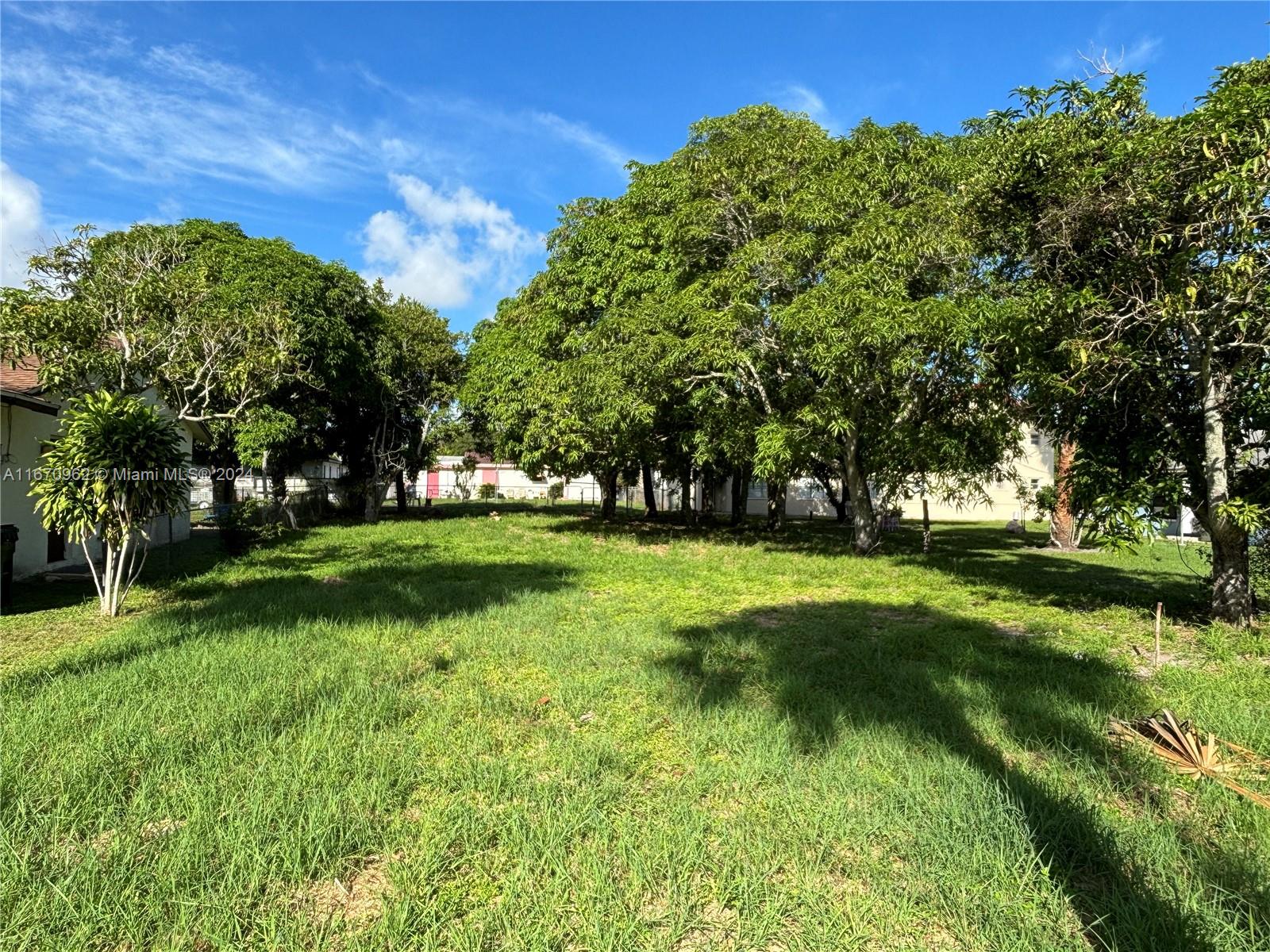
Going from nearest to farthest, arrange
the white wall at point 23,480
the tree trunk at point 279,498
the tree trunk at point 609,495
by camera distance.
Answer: the white wall at point 23,480 → the tree trunk at point 279,498 → the tree trunk at point 609,495

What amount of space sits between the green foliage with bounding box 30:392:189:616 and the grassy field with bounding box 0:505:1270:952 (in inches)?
39.2

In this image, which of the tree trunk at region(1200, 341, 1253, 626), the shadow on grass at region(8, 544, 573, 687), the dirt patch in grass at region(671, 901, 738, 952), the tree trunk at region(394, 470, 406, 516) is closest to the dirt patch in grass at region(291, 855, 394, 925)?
the dirt patch in grass at region(671, 901, 738, 952)

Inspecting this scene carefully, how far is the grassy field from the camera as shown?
2.26 meters

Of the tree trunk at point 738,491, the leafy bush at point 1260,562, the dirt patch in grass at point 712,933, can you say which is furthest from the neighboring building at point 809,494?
the dirt patch in grass at point 712,933

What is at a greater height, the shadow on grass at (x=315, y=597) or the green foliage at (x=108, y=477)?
the green foliage at (x=108, y=477)

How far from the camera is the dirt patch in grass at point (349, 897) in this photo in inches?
90.1

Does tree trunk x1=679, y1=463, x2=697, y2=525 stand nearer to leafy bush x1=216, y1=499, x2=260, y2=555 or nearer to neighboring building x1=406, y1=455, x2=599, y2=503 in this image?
leafy bush x1=216, y1=499, x2=260, y2=555

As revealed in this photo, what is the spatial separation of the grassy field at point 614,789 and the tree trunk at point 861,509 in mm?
6759

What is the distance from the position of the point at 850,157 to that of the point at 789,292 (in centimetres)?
258

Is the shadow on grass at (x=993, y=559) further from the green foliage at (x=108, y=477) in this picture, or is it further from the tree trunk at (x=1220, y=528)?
the green foliage at (x=108, y=477)

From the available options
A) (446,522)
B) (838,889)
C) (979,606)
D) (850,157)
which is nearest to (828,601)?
(979,606)

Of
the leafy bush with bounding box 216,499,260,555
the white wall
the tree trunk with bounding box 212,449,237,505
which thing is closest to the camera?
the white wall

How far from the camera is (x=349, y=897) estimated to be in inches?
94.3

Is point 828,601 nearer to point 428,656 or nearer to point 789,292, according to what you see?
point 428,656
